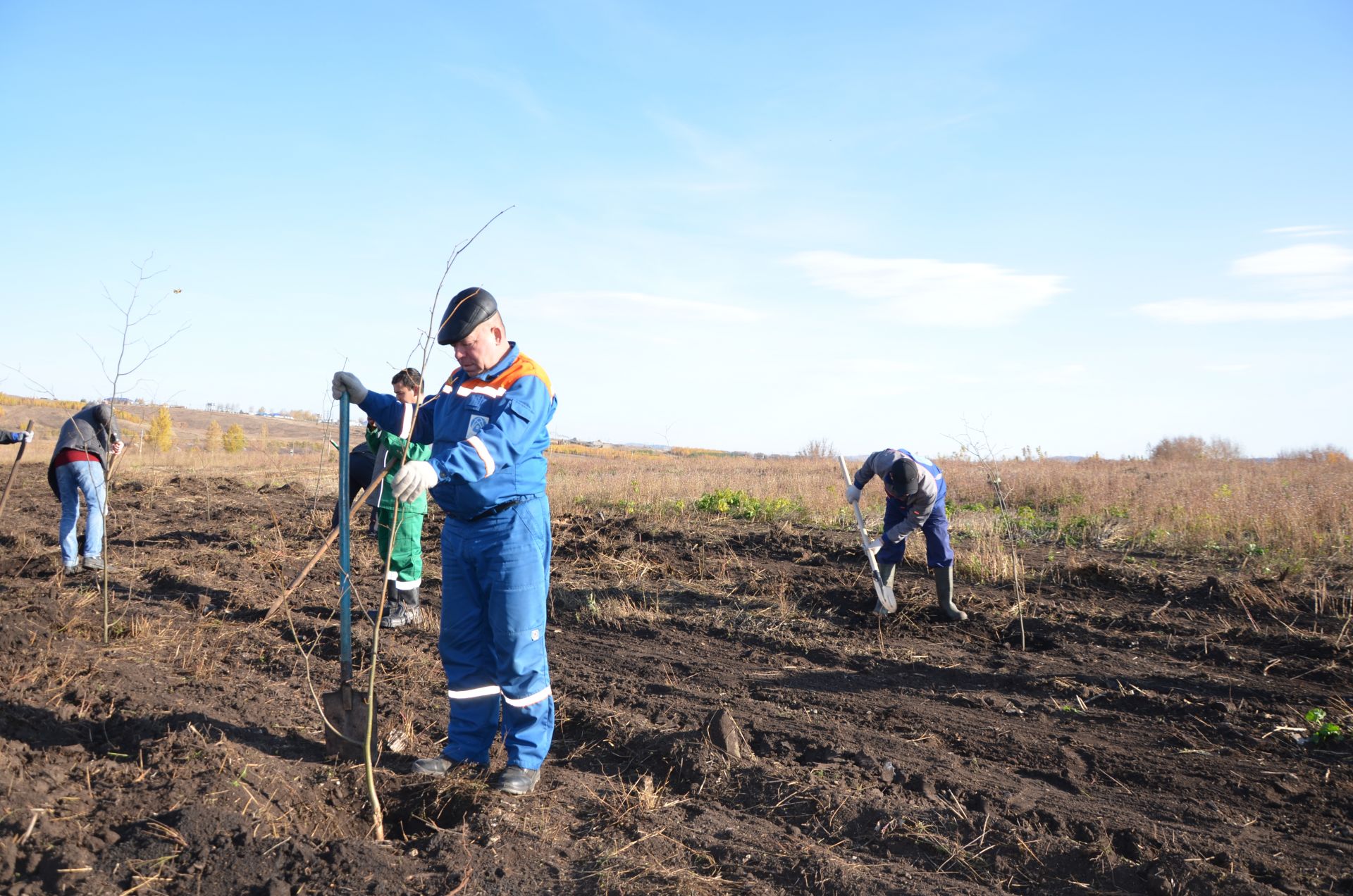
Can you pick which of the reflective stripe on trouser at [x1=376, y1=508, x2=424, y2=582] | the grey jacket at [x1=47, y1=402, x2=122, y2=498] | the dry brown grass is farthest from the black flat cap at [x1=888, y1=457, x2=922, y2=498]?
the grey jacket at [x1=47, y1=402, x2=122, y2=498]

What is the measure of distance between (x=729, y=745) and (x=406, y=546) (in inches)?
132

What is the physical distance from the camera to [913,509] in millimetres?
6836

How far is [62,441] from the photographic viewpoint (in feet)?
24.1

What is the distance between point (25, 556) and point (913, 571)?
8961mm

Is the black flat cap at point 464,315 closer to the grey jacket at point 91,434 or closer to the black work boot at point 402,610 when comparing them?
the black work boot at point 402,610

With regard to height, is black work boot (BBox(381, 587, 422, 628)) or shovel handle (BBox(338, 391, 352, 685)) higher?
shovel handle (BBox(338, 391, 352, 685))

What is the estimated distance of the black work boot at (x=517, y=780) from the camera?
3379 mm

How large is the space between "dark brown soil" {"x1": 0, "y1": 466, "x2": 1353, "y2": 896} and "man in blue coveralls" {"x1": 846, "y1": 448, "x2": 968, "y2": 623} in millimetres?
368

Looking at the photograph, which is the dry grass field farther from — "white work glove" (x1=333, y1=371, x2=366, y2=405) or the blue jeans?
"white work glove" (x1=333, y1=371, x2=366, y2=405)

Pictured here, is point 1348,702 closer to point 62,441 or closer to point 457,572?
point 457,572

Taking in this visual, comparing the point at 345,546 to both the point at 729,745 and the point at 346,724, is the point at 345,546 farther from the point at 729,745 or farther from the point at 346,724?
the point at 729,745

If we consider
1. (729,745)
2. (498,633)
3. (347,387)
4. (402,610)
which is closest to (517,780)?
(498,633)

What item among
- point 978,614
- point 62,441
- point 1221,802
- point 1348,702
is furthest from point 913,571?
point 62,441

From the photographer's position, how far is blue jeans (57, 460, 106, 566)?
7191mm
